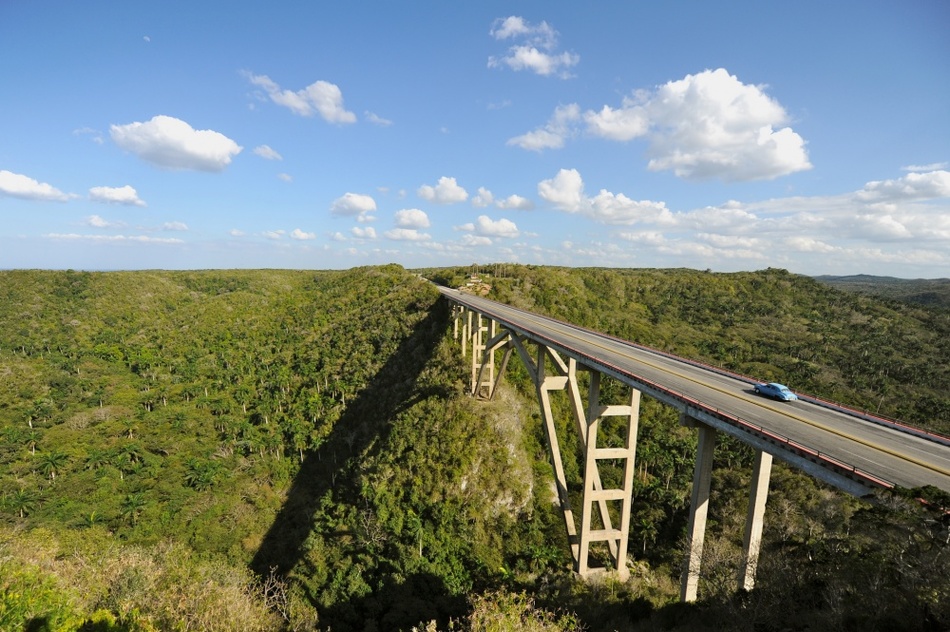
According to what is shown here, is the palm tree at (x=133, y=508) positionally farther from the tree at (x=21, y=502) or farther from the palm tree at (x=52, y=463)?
the palm tree at (x=52, y=463)

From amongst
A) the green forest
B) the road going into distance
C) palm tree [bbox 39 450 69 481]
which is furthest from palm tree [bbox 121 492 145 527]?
the road going into distance

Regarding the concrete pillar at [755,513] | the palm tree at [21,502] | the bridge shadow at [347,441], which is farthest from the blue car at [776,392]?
the palm tree at [21,502]

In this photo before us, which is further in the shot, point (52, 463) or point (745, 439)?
point (52, 463)

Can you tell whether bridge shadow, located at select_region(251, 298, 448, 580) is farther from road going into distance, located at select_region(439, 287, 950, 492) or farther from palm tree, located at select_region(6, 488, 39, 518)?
road going into distance, located at select_region(439, 287, 950, 492)

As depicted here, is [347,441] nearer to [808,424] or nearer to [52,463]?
[52,463]

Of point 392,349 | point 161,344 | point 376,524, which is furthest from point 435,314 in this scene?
point 161,344

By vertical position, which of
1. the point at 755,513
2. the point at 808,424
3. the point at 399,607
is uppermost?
the point at 808,424

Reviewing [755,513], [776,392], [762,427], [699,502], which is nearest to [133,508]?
[699,502]
